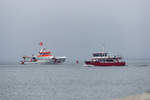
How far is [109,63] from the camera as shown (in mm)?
113625

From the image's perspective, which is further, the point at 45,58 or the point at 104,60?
the point at 45,58

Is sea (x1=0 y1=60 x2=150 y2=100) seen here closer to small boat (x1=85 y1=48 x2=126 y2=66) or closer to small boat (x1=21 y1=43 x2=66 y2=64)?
small boat (x1=85 y1=48 x2=126 y2=66)

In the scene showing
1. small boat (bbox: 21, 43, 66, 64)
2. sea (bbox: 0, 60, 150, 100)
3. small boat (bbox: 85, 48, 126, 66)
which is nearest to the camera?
sea (bbox: 0, 60, 150, 100)

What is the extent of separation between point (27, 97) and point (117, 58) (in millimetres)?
80773

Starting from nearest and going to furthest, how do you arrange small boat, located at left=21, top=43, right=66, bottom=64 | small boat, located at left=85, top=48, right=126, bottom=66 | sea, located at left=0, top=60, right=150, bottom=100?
sea, located at left=0, top=60, right=150, bottom=100 < small boat, located at left=85, top=48, right=126, bottom=66 < small boat, located at left=21, top=43, right=66, bottom=64

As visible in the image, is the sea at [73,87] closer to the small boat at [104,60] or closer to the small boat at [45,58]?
the small boat at [104,60]

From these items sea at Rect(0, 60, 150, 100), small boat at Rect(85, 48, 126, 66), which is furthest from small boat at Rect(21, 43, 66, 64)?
sea at Rect(0, 60, 150, 100)

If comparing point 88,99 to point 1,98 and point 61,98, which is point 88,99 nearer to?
point 61,98

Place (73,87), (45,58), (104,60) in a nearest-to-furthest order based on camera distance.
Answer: (73,87) → (104,60) → (45,58)

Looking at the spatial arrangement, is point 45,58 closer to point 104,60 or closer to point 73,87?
point 104,60

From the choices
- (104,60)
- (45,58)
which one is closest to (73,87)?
(104,60)

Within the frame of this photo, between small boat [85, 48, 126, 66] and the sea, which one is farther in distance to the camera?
small boat [85, 48, 126, 66]

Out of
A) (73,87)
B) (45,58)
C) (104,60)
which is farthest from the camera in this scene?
(45,58)

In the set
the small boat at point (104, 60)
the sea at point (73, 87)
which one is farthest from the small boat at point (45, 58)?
the sea at point (73, 87)
